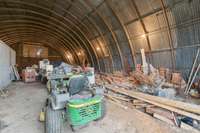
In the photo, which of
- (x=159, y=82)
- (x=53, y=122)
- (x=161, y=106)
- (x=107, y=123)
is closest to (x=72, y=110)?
(x=53, y=122)

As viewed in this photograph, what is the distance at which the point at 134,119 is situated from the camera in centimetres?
345

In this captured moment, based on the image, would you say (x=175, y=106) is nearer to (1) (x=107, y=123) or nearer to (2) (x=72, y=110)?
(1) (x=107, y=123)

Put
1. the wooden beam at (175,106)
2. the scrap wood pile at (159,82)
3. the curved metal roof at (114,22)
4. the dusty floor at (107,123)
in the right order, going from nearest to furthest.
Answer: the dusty floor at (107,123) < the wooden beam at (175,106) < the scrap wood pile at (159,82) < the curved metal roof at (114,22)

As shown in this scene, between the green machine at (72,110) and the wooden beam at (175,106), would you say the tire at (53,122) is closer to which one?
Answer: the green machine at (72,110)

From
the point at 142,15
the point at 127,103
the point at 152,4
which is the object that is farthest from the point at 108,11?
the point at 127,103

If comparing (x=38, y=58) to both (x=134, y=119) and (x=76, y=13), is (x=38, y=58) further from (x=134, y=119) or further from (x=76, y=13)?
(x=134, y=119)

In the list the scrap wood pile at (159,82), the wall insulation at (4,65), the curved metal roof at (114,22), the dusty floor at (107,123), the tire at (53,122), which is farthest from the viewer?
the wall insulation at (4,65)

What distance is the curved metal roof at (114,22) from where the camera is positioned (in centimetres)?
557

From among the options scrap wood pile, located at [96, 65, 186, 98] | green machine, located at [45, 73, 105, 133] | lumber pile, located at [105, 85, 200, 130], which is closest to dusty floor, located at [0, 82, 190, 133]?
lumber pile, located at [105, 85, 200, 130]

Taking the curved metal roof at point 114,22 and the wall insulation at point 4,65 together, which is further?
the wall insulation at point 4,65

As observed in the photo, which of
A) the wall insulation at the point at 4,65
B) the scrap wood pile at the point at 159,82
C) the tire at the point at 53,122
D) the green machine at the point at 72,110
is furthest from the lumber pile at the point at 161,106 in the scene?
the wall insulation at the point at 4,65

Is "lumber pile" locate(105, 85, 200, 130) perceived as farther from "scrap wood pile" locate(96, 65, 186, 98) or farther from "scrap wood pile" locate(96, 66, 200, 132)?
"scrap wood pile" locate(96, 65, 186, 98)

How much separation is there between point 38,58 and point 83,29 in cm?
1208

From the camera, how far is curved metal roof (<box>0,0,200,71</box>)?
219 inches
